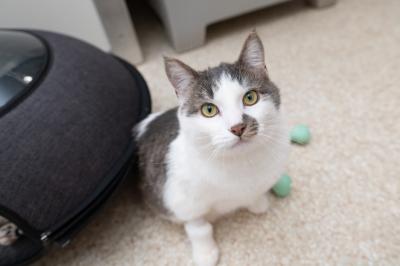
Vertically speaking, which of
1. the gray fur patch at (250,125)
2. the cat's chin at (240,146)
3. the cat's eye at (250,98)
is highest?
the cat's eye at (250,98)

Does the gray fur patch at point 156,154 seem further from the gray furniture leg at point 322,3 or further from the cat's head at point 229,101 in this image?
the gray furniture leg at point 322,3

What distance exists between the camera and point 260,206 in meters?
0.82

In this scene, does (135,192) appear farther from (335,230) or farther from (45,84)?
(335,230)

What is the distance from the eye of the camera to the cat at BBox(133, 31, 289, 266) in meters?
0.54

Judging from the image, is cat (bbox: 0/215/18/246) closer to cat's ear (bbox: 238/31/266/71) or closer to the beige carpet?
the beige carpet

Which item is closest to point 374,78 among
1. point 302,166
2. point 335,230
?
point 302,166

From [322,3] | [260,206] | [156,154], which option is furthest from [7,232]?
[322,3]

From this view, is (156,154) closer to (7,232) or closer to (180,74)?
(180,74)

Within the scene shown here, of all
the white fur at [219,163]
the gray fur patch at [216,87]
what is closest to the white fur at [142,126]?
the white fur at [219,163]

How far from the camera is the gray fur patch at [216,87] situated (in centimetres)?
56

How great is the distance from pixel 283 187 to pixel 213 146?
0.37 meters

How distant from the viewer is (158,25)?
5.66ft

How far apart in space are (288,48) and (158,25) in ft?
2.48

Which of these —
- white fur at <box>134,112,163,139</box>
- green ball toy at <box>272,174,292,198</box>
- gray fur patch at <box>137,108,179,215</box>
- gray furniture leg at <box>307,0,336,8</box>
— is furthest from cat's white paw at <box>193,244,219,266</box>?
→ gray furniture leg at <box>307,0,336,8</box>
